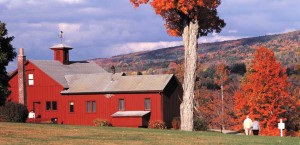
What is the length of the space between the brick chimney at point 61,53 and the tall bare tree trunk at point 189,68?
3264 centimetres

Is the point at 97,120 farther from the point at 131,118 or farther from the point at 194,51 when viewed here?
the point at 194,51

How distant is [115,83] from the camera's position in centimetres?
5953

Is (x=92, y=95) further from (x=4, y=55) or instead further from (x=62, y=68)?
(x=4, y=55)

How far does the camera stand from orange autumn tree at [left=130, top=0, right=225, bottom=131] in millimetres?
34812

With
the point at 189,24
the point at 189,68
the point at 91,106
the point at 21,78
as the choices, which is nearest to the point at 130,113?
the point at 91,106

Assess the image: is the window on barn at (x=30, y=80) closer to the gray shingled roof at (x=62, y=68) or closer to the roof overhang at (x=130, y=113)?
the gray shingled roof at (x=62, y=68)

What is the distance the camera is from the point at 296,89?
7169 centimetres

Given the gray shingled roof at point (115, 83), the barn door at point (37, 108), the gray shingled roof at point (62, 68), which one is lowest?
the barn door at point (37, 108)

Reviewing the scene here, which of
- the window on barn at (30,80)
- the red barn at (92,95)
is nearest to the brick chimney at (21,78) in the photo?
the red barn at (92,95)

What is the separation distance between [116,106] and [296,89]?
24103mm

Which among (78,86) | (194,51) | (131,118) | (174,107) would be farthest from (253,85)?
(194,51)

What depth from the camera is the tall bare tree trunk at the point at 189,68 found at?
37.0m

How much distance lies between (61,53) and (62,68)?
3.10 meters

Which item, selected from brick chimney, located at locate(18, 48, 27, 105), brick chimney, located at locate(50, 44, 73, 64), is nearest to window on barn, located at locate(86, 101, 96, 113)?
brick chimney, located at locate(18, 48, 27, 105)
